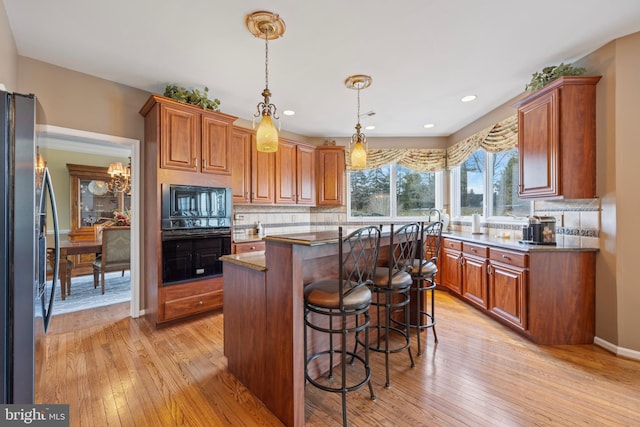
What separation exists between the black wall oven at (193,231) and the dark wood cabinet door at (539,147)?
3.40 meters

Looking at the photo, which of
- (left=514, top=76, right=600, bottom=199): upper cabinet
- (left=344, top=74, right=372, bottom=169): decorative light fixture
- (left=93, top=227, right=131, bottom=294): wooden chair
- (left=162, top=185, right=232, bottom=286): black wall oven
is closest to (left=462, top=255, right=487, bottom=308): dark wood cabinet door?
(left=514, top=76, right=600, bottom=199): upper cabinet

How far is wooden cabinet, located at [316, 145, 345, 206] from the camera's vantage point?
4980 millimetres

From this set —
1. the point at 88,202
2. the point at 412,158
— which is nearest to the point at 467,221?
the point at 412,158

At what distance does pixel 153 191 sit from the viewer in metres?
2.99

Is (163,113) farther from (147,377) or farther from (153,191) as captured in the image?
(147,377)

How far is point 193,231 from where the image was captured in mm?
3150

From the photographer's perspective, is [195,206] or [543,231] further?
[195,206]

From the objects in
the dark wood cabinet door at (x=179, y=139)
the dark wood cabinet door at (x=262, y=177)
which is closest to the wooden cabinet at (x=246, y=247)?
the dark wood cabinet door at (x=262, y=177)

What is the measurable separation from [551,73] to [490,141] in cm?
119

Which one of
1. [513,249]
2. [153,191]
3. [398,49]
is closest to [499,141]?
[513,249]

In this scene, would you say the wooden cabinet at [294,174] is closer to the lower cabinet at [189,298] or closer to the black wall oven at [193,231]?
the black wall oven at [193,231]

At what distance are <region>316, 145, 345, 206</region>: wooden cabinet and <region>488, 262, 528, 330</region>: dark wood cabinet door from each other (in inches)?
106
